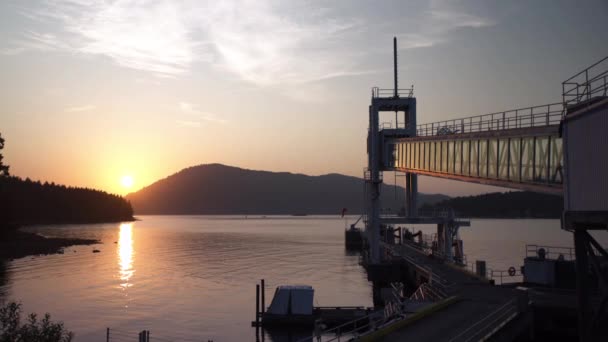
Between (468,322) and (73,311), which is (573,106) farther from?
(73,311)

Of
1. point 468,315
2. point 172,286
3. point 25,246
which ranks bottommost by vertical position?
point 172,286

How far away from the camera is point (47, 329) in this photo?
19.6 m

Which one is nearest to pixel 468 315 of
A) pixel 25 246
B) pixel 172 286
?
pixel 172 286

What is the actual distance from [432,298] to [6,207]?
4217 inches

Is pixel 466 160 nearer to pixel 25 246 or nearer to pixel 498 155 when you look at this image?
pixel 498 155

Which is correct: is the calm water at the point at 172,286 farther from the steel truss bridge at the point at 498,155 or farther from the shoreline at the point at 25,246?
the steel truss bridge at the point at 498,155

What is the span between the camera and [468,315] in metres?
27.9

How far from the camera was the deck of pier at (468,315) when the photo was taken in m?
24.0

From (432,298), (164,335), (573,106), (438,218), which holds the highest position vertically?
(573,106)

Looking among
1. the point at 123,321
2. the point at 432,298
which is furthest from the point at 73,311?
the point at 432,298

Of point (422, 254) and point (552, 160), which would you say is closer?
point (552, 160)

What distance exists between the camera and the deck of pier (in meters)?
24.0

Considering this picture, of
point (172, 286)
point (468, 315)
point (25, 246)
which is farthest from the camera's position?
point (25, 246)

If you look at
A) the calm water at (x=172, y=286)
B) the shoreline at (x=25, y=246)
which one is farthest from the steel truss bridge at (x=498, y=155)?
the shoreline at (x=25, y=246)
